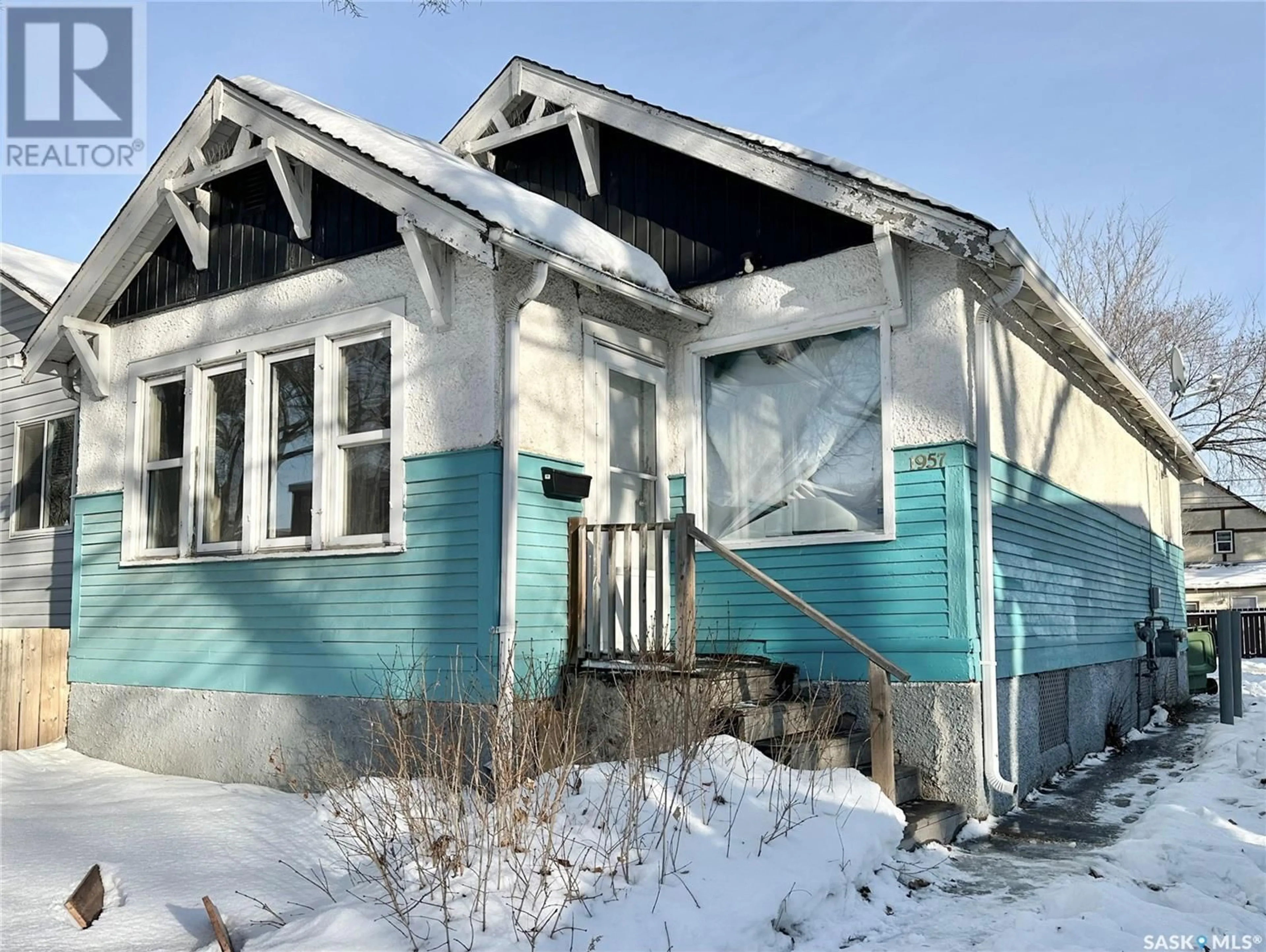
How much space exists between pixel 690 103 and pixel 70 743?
775cm

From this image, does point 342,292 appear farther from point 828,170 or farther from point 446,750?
point 446,750

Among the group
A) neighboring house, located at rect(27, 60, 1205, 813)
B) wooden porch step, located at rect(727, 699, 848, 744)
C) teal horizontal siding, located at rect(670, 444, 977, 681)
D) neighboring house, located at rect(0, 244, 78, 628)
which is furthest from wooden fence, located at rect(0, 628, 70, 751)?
wooden porch step, located at rect(727, 699, 848, 744)

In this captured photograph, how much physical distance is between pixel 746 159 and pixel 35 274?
928 cm

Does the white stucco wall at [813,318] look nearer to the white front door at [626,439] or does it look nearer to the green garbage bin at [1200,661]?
the white front door at [626,439]

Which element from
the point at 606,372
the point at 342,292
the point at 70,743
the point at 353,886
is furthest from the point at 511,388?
the point at 70,743

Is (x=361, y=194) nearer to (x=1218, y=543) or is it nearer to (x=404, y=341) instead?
(x=404, y=341)

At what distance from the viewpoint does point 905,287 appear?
23.9 feet

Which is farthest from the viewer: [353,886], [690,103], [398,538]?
[690,103]

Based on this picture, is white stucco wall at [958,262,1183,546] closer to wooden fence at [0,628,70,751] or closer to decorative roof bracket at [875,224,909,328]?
decorative roof bracket at [875,224,909,328]

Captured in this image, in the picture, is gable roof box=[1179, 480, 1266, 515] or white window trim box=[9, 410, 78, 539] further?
gable roof box=[1179, 480, 1266, 515]

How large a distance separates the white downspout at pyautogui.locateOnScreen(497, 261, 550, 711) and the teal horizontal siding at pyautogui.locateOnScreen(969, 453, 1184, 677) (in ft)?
10.0

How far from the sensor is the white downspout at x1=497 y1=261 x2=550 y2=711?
6688 mm

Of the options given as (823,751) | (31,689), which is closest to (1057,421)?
(823,751)

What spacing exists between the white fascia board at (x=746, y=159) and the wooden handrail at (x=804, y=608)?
240 cm
